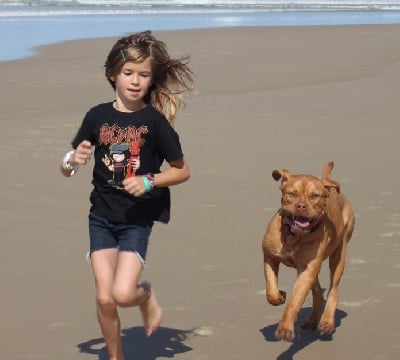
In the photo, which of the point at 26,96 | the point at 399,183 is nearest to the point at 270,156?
the point at 399,183

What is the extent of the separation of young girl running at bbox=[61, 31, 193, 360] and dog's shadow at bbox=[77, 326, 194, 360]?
193 millimetres

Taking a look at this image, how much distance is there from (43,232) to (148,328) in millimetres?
2403

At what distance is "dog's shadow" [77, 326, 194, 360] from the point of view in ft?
16.1

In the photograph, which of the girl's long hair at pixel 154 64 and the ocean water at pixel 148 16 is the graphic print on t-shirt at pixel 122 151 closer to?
the girl's long hair at pixel 154 64

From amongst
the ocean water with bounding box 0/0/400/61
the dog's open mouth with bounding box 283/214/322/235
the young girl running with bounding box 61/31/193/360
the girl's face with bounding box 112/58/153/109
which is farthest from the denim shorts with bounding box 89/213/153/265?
the ocean water with bounding box 0/0/400/61

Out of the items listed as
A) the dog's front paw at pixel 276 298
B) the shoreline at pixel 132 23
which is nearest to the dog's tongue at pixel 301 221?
the dog's front paw at pixel 276 298

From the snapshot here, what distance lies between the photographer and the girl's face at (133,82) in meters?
4.66

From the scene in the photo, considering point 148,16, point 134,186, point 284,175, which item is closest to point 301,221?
point 284,175

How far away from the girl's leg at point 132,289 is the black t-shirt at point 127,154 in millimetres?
200

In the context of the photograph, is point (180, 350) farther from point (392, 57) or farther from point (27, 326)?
point (392, 57)

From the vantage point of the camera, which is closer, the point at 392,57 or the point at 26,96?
the point at 26,96

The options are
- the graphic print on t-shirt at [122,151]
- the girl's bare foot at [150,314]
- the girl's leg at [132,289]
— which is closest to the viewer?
the girl's leg at [132,289]

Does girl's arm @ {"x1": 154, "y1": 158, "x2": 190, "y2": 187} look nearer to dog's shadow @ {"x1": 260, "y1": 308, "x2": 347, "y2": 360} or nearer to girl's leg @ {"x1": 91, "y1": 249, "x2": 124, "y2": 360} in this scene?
girl's leg @ {"x1": 91, "y1": 249, "x2": 124, "y2": 360}

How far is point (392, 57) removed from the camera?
19.8 m
